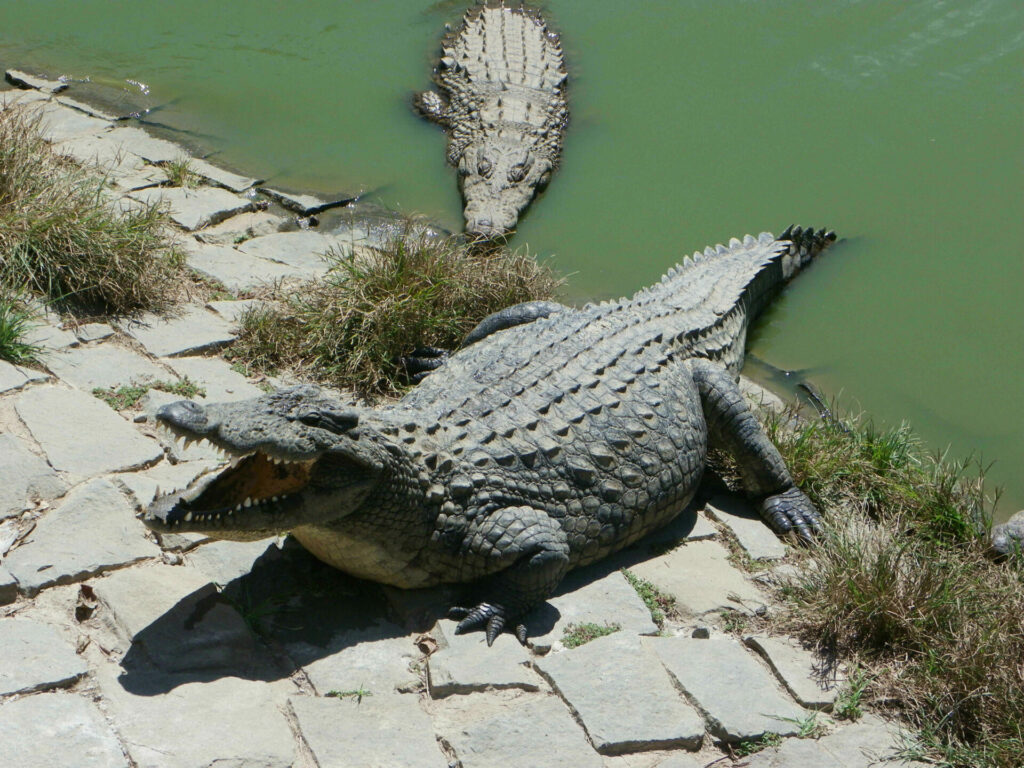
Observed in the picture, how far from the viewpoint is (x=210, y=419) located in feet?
13.1

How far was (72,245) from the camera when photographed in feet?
21.6

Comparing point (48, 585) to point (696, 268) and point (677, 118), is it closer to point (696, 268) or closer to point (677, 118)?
point (696, 268)

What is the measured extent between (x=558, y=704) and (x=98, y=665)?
167 centimetres

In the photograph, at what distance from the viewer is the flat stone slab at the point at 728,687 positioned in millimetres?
4121

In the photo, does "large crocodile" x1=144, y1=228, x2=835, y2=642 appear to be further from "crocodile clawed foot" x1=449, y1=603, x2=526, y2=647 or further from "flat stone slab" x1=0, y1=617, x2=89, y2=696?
"flat stone slab" x1=0, y1=617, x2=89, y2=696

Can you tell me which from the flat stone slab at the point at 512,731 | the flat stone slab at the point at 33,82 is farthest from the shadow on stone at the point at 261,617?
the flat stone slab at the point at 33,82

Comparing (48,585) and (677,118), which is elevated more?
(677,118)

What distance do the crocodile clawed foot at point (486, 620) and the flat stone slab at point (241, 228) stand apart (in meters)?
4.57

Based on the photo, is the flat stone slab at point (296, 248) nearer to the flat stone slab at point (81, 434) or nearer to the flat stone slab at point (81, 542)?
the flat stone slab at point (81, 434)

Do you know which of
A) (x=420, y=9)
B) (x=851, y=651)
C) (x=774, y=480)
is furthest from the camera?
(x=420, y=9)

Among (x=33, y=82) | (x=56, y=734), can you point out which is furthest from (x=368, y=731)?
(x=33, y=82)

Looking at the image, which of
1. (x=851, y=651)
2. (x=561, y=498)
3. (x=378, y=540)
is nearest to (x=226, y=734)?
(x=378, y=540)

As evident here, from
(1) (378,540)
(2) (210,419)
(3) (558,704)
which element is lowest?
(3) (558,704)

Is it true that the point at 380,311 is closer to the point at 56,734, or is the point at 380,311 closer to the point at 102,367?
the point at 102,367
